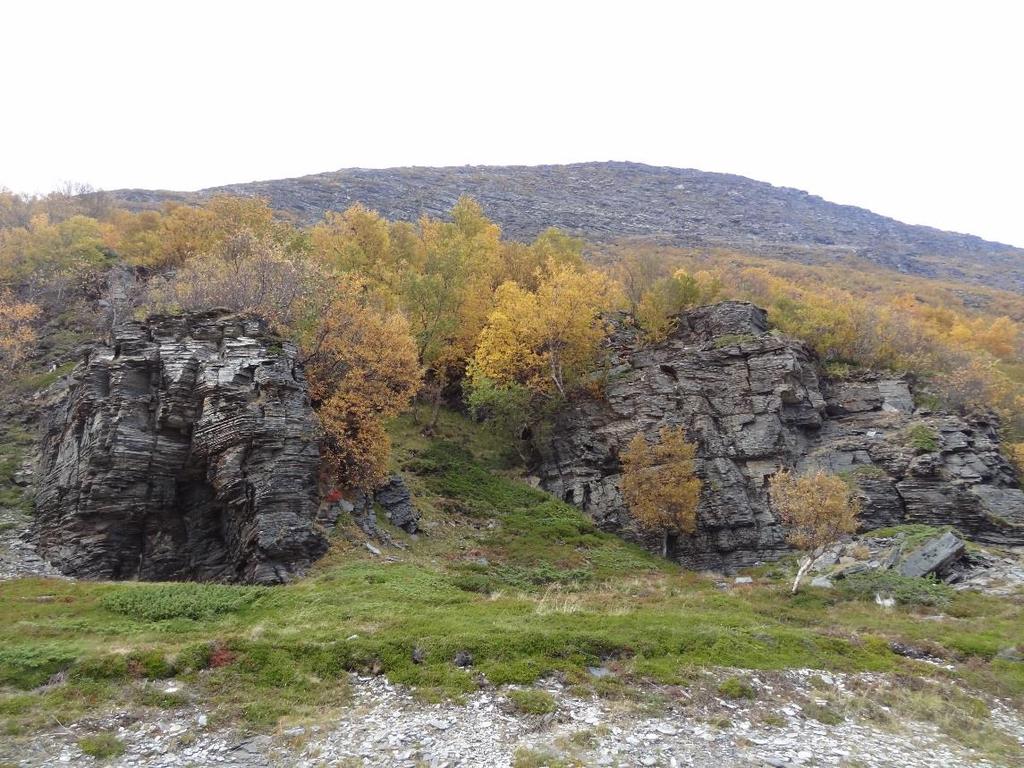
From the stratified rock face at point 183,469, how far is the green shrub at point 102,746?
10666mm

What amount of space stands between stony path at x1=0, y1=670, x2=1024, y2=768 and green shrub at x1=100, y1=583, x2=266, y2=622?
6225 mm

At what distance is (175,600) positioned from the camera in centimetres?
1931

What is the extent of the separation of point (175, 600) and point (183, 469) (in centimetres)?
796

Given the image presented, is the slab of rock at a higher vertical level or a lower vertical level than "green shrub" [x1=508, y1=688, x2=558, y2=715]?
lower

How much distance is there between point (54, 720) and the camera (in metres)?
12.4

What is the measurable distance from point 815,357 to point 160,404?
4249 centimetres

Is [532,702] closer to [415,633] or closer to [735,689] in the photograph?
[415,633]

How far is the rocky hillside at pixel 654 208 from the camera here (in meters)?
123

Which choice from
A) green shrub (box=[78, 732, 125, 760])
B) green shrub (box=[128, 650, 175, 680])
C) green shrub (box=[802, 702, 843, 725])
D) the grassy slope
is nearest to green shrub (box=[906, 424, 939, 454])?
the grassy slope

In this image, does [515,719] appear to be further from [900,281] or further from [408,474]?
[900,281]

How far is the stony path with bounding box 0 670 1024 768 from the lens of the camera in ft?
38.5

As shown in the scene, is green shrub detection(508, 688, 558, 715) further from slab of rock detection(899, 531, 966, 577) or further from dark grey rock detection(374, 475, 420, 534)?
slab of rock detection(899, 531, 966, 577)

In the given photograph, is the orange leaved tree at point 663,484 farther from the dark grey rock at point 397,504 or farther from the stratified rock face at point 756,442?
the dark grey rock at point 397,504

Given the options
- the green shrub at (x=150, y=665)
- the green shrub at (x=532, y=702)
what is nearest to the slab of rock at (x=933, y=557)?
the green shrub at (x=532, y=702)
